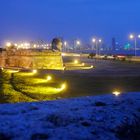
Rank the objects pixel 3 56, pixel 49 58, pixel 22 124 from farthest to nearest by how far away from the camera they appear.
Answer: pixel 3 56, pixel 49 58, pixel 22 124

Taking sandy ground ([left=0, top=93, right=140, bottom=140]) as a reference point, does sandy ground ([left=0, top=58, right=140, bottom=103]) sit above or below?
below

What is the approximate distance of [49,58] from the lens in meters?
47.2

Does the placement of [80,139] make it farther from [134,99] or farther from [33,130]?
[134,99]

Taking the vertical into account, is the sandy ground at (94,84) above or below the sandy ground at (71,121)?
below

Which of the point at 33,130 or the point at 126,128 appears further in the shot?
the point at 126,128

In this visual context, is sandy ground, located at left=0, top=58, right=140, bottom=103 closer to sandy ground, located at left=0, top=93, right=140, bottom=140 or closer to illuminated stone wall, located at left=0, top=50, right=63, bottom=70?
sandy ground, located at left=0, top=93, right=140, bottom=140

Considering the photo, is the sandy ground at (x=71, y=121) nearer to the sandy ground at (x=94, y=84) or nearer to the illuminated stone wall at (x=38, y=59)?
the sandy ground at (x=94, y=84)

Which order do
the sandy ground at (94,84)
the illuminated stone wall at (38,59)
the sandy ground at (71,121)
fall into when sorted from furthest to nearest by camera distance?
the illuminated stone wall at (38,59) < the sandy ground at (94,84) < the sandy ground at (71,121)

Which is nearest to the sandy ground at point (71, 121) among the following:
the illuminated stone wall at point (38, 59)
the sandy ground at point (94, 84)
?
the sandy ground at point (94, 84)

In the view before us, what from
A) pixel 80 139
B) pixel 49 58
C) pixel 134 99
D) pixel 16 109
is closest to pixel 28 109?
pixel 16 109

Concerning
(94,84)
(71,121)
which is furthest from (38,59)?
(71,121)

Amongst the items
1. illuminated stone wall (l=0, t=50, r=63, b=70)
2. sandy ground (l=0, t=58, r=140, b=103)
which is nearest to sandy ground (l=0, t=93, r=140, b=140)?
sandy ground (l=0, t=58, r=140, b=103)

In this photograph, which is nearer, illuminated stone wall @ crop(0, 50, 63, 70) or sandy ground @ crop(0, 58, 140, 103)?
sandy ground @ crop(0, 58, 140, 103)

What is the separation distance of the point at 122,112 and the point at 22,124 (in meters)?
2.26
